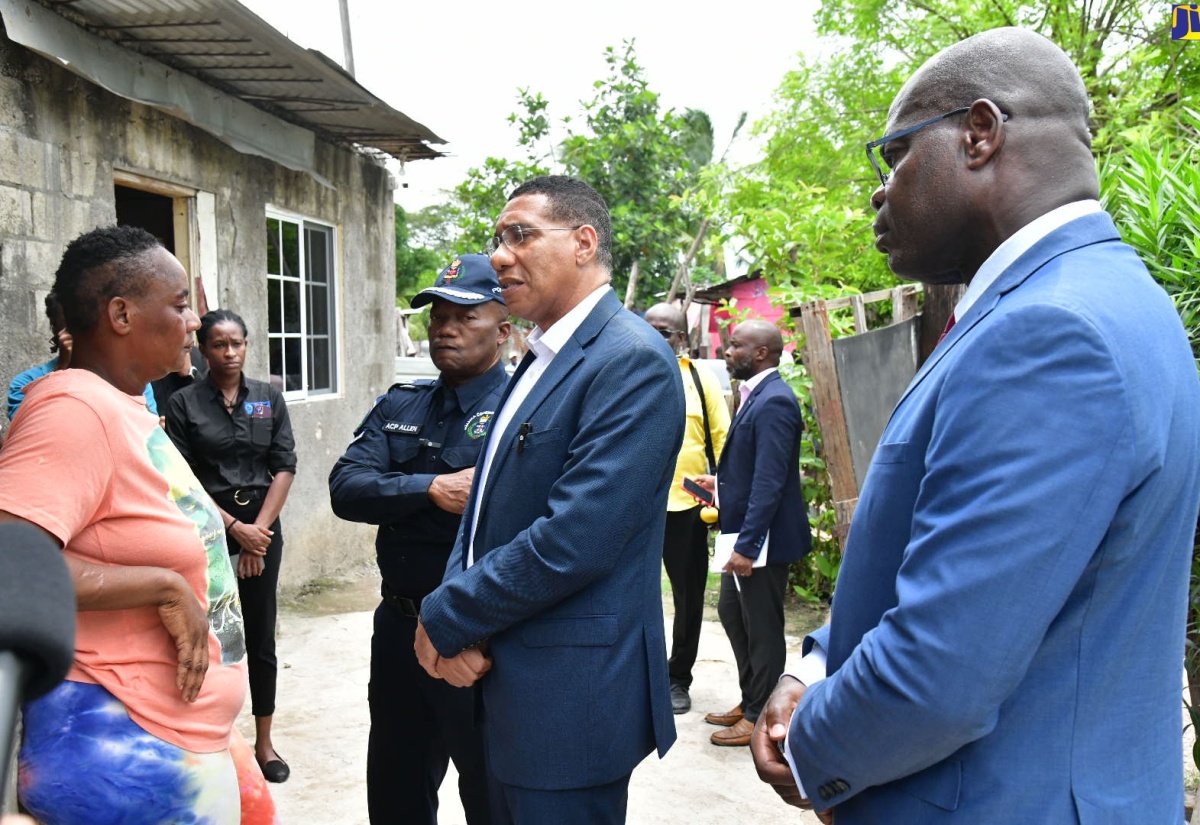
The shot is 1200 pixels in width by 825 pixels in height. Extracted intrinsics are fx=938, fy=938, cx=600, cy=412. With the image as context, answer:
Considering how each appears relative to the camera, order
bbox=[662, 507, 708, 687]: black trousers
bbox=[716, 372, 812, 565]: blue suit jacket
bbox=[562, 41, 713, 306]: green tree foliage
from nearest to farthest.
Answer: bbox=[716, 372, 812, 565]: blue suit jacket
bbox=[662, 507, 708, 687]: black trousers
bbox=[562, 41, 713, 306]: green tree foliage

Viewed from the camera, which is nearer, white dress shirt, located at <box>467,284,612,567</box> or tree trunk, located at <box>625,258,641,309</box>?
white dress shirt, located at <box>467,284,612,567</box>

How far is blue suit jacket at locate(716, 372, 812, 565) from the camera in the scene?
4516 millimetres

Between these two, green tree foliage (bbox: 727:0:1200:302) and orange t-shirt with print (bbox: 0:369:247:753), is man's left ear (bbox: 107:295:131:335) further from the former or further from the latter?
green tree foliage (bbox: 727:0:1200:302)

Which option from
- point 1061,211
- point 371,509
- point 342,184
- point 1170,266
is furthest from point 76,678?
point 342,184

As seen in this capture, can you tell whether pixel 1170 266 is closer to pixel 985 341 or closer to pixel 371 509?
pixel 985 341

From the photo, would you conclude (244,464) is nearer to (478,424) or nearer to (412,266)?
(478,424)

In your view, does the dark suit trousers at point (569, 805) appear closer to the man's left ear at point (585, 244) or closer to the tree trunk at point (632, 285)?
the man's left ear at point (585, 244)

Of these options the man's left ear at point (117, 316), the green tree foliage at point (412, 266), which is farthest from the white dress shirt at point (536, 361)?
the green tree foliage at point (412, 266)

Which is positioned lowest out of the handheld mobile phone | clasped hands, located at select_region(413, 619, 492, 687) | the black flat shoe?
the black flat shoe

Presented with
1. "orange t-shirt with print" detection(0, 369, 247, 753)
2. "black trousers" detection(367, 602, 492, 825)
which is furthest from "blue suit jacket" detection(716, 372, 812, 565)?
"orange t-shirt with print" detection(0, 369, 247, 753)

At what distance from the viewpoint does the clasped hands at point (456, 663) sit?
7.29ft

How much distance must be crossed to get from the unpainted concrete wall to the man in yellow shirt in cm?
318

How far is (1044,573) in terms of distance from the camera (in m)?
1.14

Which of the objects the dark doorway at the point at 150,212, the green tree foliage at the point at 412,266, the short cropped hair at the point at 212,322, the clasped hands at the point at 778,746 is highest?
the green tree foliage at the point at 412,266
